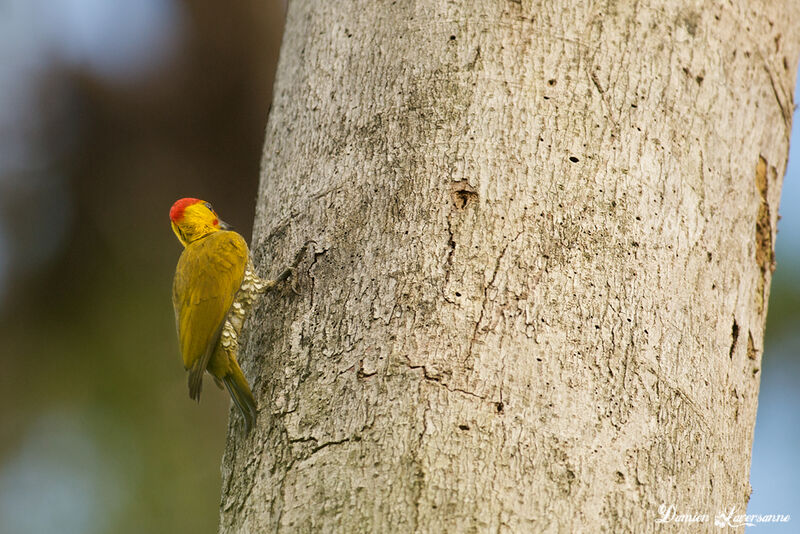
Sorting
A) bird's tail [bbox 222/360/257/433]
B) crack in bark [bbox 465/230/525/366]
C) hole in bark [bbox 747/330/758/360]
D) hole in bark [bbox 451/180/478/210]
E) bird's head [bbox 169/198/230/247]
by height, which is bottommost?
bird's tail [bbox 222/360/257/433]

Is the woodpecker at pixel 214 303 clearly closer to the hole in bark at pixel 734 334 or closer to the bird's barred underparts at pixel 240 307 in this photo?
the bird's barred underparts at pixel 240 307

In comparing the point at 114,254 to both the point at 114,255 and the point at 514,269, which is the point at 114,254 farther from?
the point at 514,269

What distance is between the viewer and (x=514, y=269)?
1.94 meters

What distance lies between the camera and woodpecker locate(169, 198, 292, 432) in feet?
9.02

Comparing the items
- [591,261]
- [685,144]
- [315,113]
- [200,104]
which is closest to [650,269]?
[591,261]

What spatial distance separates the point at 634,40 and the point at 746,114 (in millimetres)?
458

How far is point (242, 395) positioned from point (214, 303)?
100cm

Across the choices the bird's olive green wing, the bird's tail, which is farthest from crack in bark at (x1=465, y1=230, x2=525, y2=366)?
the bird's olive green wing

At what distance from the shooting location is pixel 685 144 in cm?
223

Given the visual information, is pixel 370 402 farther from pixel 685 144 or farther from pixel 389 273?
pixel 685 144

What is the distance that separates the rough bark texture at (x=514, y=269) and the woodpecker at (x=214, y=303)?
1.12ft

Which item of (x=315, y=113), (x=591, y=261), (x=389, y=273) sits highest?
(x=315, y=113)

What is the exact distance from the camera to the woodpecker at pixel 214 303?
2750 mm

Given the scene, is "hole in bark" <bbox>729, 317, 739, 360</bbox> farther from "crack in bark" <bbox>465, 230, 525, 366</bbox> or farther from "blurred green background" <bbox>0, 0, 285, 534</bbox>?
"blurred green background" <bbox>0, 0, 285, 534</bbox>
